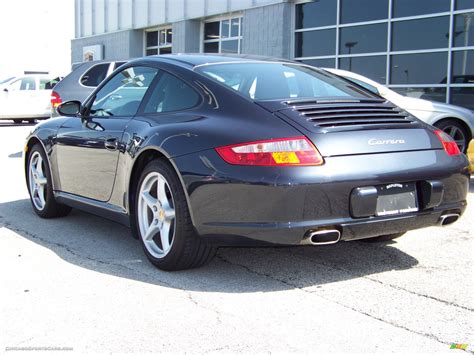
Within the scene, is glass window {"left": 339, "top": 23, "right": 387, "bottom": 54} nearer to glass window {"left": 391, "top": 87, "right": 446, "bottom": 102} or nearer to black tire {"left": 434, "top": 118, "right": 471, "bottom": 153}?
glass window {"left": 391, "top": 87, "right": 446, "bottom": 102}

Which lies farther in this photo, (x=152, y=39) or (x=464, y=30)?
(x=152, y=39)

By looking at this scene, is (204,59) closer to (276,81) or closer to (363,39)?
(276,81)

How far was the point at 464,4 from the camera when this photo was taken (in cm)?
1266

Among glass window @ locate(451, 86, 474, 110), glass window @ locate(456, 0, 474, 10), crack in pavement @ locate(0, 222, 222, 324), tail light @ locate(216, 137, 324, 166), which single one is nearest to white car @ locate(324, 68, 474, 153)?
glass window @ locate(451, 86, 474, 110)

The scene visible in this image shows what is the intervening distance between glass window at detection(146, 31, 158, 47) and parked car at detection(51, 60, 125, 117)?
12916 mm

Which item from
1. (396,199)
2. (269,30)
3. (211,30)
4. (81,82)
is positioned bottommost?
(396,199)

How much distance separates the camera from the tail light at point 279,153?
137 inches

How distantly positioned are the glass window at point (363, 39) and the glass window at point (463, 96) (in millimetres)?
2227

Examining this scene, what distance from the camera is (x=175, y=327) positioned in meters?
3.16

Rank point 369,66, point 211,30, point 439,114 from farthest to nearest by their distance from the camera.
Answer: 1. point 211,30
2. point 369,66
3. point 439,114

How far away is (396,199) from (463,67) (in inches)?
396

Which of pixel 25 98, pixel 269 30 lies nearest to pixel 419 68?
pixel 269 30

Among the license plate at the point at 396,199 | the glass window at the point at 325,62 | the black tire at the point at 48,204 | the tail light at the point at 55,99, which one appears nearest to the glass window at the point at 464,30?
the glass window at the point at 325,62

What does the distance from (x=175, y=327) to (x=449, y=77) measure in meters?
11.3
